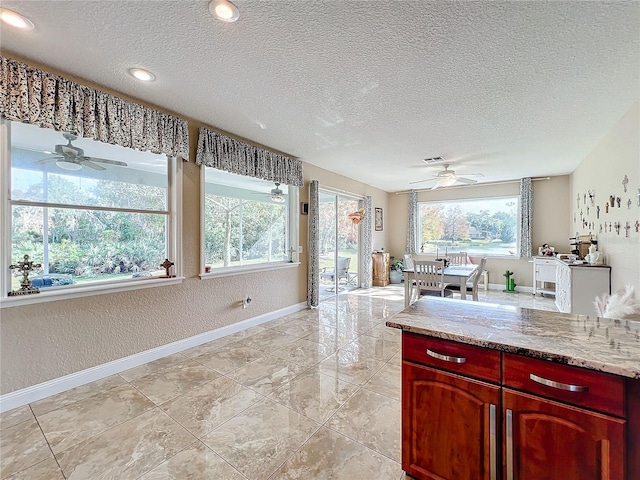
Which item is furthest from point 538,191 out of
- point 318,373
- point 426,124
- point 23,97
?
point 23,97

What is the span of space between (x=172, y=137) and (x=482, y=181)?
6.31m

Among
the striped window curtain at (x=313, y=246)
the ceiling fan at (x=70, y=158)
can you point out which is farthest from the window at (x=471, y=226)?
the ceiling fan at (x=70, y=158)

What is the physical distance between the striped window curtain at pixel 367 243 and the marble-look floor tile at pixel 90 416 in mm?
5141

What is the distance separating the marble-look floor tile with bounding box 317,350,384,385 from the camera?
2512 mm

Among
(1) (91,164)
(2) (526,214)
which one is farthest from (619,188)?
(1) (91,164)

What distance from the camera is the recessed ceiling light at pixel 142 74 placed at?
2174mm

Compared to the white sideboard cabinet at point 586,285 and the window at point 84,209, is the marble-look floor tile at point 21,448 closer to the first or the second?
the window at point 84,209

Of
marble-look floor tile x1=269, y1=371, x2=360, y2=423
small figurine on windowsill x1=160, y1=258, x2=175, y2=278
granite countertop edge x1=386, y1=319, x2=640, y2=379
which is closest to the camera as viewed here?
granite countertop edge x1=386, y1=319, x2=640, y2=379

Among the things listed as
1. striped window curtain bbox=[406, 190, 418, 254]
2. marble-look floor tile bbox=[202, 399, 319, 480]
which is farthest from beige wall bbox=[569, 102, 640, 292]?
striped window curtain bbox=[406, 190, 418, 254]

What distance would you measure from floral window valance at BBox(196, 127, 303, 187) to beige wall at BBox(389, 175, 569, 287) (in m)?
4.49

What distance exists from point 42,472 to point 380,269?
6.47 m

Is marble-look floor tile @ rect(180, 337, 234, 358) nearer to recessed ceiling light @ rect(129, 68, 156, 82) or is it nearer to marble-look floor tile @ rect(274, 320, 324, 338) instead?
marble-look floor tile @ rect(274, 320, 324, 338)

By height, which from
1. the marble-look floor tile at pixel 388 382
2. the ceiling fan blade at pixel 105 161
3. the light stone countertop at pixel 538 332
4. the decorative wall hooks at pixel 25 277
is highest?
the ceiling fan blade at pixel 105 161

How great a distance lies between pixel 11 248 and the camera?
2.10m
